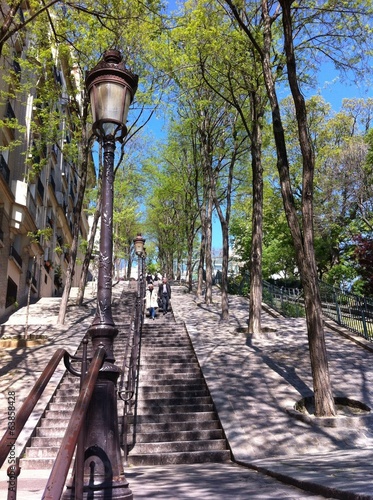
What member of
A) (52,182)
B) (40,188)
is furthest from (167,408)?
(52,182)

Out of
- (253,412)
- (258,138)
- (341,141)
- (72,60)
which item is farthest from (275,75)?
(341,141)

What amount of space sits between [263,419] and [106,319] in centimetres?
527

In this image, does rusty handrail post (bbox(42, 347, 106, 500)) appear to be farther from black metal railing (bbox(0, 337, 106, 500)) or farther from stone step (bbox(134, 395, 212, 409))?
stone step (bbox(134, 395, 212, 409))

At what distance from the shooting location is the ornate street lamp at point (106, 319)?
122 inches

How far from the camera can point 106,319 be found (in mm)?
3918

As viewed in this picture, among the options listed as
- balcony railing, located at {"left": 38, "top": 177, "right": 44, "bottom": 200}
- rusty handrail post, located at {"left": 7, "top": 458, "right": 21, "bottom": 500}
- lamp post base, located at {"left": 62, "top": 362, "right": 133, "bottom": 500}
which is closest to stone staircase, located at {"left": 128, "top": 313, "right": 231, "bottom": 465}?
lamp post base, located at {"left": 62, "top": 362, "right": 133, "bottom": 500}

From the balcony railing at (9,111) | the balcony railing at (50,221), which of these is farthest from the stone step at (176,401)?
the balcony railing at (50,221)

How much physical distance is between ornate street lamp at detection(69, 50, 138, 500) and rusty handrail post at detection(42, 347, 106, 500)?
0.35 m

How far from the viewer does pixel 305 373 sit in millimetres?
10672

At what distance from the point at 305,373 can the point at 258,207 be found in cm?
615

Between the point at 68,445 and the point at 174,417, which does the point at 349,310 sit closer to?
Answer: the point at 174,417

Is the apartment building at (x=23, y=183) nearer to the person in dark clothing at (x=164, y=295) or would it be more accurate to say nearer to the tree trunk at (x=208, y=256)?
the person in dark clothing at (x=164, y=295)

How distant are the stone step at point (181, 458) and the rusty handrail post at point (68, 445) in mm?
4647

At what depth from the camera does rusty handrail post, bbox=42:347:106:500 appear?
6.69 ft
